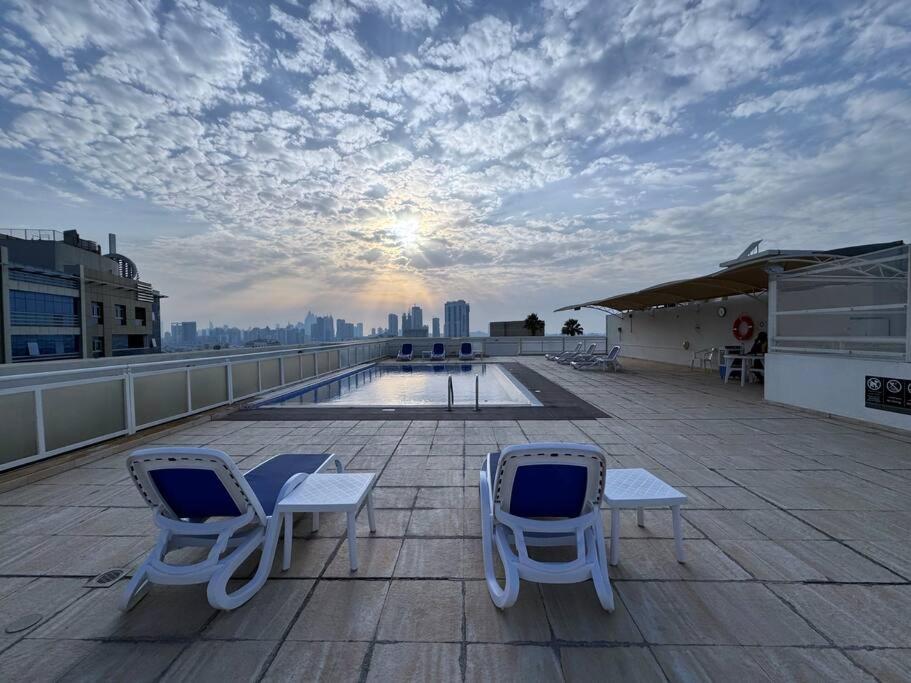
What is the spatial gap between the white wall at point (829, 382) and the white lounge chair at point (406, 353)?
1336 centimetres

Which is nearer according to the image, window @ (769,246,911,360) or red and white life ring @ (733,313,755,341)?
window @ (769,246,911,360)

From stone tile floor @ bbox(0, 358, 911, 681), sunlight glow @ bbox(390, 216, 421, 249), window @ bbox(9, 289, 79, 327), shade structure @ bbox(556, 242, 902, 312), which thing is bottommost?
stone tile floor @ bbox(0, 358, 911, 681)

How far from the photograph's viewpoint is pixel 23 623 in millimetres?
1772

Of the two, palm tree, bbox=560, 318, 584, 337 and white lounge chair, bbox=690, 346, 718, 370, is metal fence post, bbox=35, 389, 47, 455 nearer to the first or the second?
white lounge chair, bbox=690, 346, 718, 370

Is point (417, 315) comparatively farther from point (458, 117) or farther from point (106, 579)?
point (106, 579)

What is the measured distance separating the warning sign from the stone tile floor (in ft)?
7.63

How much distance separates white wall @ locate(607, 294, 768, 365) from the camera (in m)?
12.2

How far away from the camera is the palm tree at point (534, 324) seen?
3572cm

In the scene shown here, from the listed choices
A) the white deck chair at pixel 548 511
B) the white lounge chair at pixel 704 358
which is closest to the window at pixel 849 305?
the white lounge chair at pixel 704 358

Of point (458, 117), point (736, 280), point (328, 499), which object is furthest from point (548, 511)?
point (458, 117)

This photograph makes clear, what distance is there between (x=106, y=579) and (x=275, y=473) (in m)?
1.02

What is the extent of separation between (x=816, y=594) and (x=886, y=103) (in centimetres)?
1184

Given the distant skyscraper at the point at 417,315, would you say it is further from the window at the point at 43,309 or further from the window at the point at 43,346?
the window at the point at 43,346

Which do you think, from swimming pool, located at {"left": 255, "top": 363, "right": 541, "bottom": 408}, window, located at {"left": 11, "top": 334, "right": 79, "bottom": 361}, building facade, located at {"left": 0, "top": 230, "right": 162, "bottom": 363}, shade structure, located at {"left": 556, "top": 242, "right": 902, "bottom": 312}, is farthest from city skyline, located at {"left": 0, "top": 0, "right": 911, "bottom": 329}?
window, located at {"left": 11, "top": 334, "right": 79, "bottom": 361}
